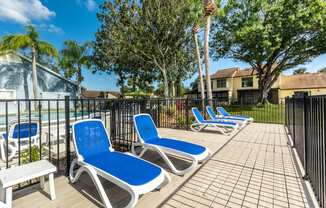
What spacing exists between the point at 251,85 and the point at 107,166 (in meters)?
33.1

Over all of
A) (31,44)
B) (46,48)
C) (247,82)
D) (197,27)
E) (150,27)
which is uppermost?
(150,27)

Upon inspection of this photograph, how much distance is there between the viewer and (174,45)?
1480cm

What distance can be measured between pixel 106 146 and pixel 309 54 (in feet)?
64.0

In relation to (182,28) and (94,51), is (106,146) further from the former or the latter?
(94,51)

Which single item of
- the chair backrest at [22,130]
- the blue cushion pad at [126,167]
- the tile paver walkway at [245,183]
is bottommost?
the tile paver walkway at [245,183]

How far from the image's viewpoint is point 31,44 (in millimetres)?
15203

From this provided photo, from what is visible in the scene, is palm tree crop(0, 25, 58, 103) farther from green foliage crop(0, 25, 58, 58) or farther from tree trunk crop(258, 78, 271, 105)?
tree trunk crop(258, 78, 271, 105)

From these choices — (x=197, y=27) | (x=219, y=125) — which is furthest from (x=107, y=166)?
(x=197, y=27)

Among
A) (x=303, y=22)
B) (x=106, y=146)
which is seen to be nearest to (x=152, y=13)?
(x=303, y=22)

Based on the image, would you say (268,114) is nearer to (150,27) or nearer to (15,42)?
(150,27)

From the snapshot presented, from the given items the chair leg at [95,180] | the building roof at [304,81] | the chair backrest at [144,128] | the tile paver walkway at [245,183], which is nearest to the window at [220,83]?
the building roof at [304,81]

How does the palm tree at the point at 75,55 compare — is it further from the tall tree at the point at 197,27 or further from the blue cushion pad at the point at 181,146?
the blue cushion pad at the point at 181,146

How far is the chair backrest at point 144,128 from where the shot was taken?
4.01 m

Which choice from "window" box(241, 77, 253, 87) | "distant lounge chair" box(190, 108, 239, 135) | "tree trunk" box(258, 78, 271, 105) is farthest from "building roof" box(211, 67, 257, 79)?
"distant lounge chair" box(190, 108, 239, 135)
